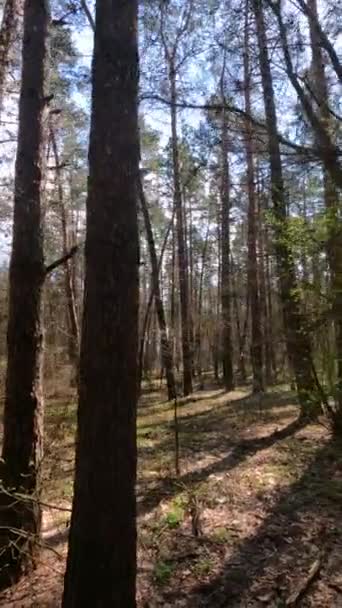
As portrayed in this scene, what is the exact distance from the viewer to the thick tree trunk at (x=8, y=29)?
294 inches

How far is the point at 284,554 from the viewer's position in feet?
14.0

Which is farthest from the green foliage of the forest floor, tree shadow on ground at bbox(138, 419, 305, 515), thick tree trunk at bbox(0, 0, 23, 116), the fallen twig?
thick tree trunk at bbox(0, 0, 23, 116)

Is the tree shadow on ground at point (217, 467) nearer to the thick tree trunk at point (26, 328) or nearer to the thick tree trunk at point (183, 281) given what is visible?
the thick tree trunk at point (26, 328)

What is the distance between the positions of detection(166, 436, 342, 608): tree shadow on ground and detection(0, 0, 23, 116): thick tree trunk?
7.25 m

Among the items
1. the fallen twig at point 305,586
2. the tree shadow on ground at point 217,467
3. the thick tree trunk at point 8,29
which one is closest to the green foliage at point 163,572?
the tree shadow on ground at point 217,467

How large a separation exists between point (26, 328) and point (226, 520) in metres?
2.74

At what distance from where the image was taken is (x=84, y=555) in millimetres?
2977

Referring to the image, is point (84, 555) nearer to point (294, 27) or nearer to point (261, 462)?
point (261, 462)

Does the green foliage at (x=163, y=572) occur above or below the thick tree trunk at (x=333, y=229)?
below

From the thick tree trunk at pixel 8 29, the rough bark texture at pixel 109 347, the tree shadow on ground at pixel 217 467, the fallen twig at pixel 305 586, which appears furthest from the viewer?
the thick tree trunk at pixel 8 29

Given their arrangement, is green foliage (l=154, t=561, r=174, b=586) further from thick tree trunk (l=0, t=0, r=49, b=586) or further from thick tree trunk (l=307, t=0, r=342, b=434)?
thick tree trunk (l=307, t=0, r=342, b=434)

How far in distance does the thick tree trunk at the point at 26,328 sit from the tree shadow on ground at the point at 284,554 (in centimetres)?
133

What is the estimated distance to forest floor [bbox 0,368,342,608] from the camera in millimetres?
3768

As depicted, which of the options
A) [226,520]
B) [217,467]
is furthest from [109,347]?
[217,467]
